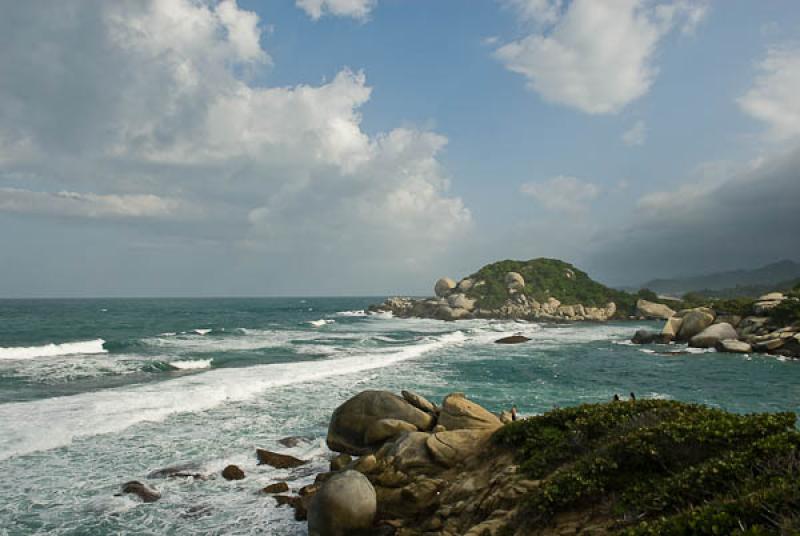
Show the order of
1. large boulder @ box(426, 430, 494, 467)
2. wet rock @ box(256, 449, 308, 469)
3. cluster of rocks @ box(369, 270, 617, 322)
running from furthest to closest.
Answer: cluster of rocks @ box(369, 270, 617, 322), wet rock @ box(256, 449, 308, 469), large boulder @ box(426, 430, 494, 467)

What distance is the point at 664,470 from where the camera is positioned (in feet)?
28.7

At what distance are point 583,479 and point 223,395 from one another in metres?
22.9

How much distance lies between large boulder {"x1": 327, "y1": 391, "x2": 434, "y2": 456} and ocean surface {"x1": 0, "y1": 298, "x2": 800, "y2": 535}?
3.55 ft

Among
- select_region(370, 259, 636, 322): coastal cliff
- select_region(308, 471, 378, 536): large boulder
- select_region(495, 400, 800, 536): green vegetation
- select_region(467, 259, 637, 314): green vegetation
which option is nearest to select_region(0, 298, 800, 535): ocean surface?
select_region(308, 471, 378, 536): large boulder

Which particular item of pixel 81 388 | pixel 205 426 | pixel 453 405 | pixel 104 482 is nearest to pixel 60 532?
pixel 104 482

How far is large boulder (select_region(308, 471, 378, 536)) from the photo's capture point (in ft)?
36.7

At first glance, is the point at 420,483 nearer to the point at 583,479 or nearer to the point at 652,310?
the point at 583,479

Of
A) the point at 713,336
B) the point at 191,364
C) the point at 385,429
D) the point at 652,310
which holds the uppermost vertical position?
the point at 652,310

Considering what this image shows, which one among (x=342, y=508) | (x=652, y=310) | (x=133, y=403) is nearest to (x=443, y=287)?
(x=652, y=310)

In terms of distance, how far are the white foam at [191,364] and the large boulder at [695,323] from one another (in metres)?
52.5

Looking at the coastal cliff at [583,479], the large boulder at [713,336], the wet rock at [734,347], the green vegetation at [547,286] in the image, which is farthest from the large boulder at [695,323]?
the coastal cliff at [583,479]

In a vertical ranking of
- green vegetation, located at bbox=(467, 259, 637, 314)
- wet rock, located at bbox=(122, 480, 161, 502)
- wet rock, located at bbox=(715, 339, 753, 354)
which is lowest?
wet rock, located at bbox=(122, 480, 161, 502)

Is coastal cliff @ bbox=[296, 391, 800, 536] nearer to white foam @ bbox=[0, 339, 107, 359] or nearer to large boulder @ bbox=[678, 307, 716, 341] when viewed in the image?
white foam @ bbox=[0, 339, 107, 359]

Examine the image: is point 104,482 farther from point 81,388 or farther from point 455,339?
point 455,339
